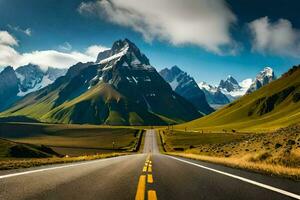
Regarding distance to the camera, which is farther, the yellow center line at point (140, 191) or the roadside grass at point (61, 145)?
the roadside grass at point (61, 145)

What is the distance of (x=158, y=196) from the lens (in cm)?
929

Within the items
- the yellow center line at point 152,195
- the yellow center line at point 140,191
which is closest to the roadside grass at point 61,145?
the yellow center line at point 140,191

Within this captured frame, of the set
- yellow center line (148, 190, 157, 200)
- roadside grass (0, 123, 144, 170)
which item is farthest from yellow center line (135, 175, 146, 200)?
roadside grass (0, 123, 144, 170)

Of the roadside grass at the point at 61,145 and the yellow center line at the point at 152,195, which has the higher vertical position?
the roadside grass at the point at 61,145

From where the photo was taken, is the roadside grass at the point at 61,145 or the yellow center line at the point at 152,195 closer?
the yellow center line at the point at 152,195

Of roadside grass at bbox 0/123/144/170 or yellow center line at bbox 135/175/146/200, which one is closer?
yellow center line at bbox 135/175/146/200

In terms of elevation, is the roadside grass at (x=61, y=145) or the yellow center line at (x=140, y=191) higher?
the roadside grass at (x=61, y=145)

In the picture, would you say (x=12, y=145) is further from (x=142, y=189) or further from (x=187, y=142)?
(x=142, y=189)

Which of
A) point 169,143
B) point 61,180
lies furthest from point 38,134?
point 61,180

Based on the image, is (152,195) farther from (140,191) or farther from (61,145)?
(61,145)

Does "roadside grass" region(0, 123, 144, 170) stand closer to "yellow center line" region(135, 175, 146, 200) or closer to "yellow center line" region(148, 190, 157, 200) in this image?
"yellow center line" region(135, 175, 146, 200)

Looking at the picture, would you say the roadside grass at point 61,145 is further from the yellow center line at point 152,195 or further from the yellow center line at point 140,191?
the yellow center line at point 152,195

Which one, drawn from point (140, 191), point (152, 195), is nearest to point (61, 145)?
point (140, 191)

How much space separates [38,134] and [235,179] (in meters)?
195
